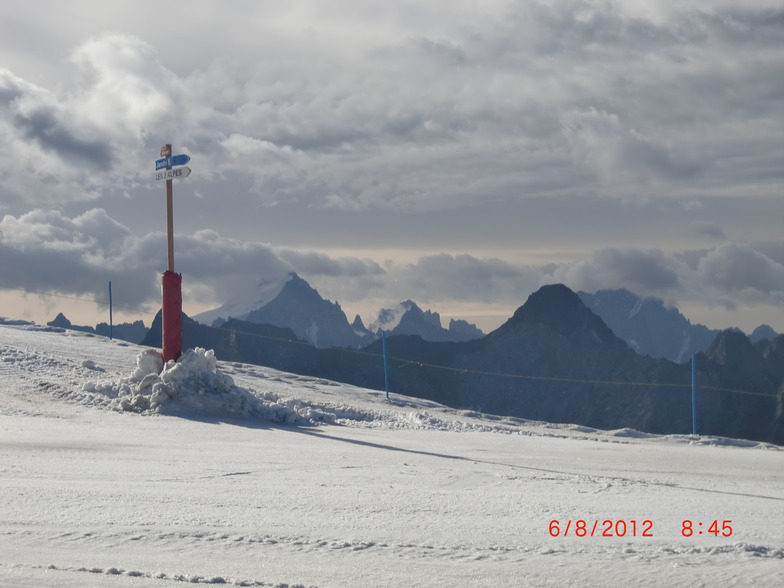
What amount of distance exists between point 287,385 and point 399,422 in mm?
4956

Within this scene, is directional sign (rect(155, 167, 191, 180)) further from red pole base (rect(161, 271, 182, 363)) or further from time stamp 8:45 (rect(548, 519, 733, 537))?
time stamp 8:45 (rect(548, 519, 733, 537))

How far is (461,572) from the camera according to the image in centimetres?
527

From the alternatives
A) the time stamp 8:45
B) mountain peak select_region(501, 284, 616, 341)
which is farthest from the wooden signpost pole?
mountain peak select_region(501, 284, 616, 341)

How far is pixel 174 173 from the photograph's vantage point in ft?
51.1

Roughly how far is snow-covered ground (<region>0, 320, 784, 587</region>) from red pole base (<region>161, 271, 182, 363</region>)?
1.36ft

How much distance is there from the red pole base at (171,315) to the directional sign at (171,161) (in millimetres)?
2078

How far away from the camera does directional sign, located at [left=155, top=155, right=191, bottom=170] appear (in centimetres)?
1545

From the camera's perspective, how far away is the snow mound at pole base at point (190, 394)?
14.2 m

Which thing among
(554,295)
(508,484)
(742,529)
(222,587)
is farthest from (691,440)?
(554,295)
